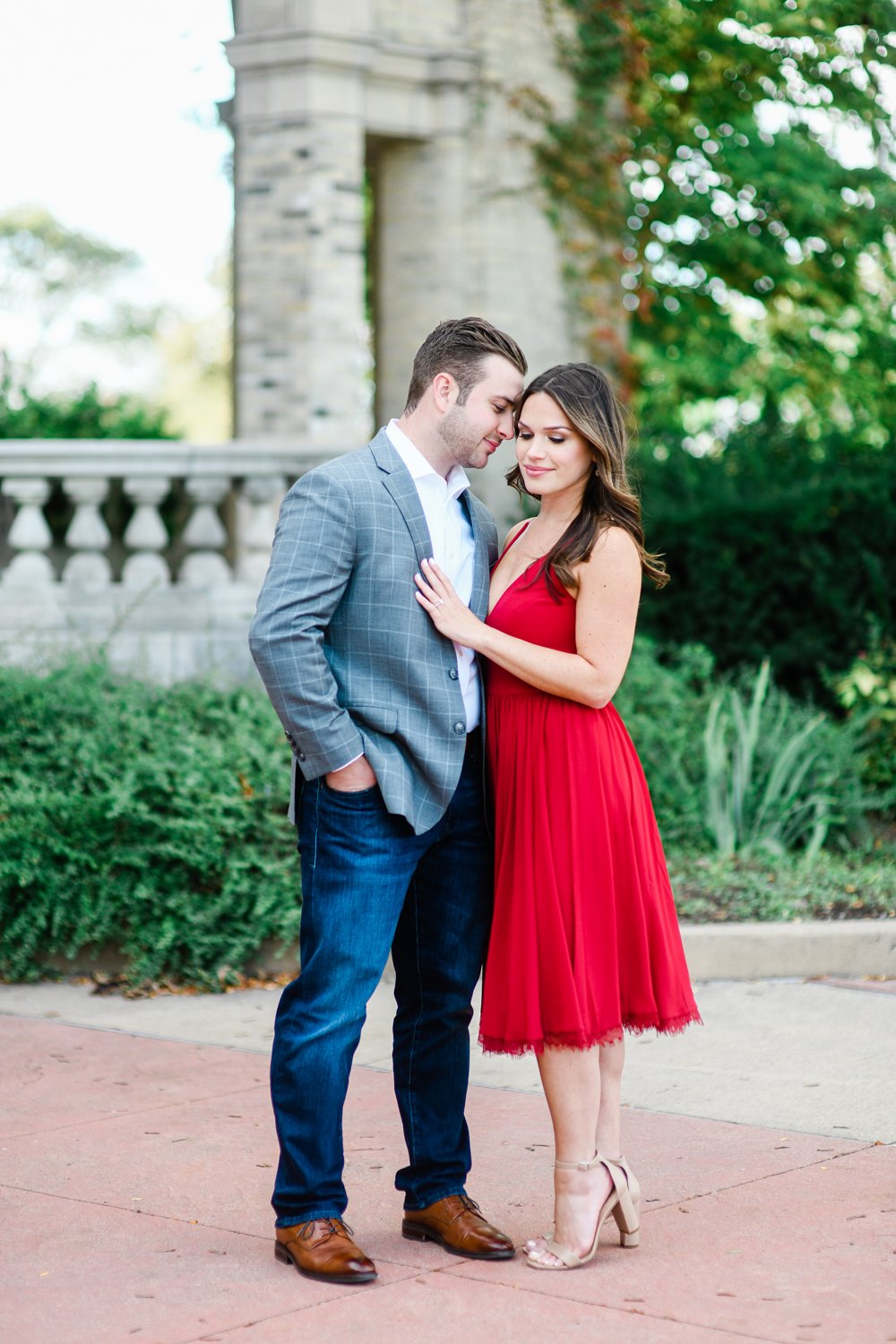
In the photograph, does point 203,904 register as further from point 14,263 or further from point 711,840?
point 14,263

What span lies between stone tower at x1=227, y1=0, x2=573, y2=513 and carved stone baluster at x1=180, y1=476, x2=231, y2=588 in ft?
5.77

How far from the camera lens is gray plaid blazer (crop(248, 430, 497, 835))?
11.0 ft

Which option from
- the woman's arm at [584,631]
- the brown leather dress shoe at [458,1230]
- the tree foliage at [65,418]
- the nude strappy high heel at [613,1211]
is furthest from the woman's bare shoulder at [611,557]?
the tree foliage at [65,418]

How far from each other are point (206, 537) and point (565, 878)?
591 cm

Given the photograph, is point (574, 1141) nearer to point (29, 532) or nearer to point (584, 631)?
point (584, 631)

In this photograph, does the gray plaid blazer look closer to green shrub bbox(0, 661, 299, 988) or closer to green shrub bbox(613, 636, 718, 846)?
green shrub bbox(0, 661, 299, 988)

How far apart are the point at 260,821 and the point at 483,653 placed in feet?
10.2

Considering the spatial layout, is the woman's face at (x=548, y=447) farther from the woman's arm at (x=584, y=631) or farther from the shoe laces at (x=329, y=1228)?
the shoe laces at (x=329, y=1228)

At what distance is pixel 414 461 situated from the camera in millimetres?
3598

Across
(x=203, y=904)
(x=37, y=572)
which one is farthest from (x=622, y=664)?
(x=37, y=572)

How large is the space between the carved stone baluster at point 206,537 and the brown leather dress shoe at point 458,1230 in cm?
578

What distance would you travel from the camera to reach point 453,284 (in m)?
12.6

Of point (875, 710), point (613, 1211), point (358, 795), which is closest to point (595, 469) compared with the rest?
point (358, 795)

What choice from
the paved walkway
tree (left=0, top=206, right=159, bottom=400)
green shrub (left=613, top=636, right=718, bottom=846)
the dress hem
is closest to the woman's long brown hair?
the dress hem
